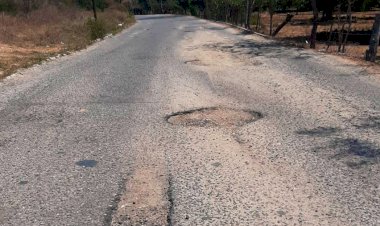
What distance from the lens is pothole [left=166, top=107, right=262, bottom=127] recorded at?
551 centimetres

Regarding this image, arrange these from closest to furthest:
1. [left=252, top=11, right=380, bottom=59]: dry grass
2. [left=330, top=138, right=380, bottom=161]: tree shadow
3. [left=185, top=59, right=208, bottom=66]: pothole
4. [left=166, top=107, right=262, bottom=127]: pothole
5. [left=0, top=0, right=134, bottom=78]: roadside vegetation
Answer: [left=330, top=138, right=380, bottom=161]: tree shadow
[left=166, top=107, right=262, bottom=127]: pothole
[left=185, top=59, right=208, bottom=66]: pothole
[left=0, top=0, right=134, bottom=78]: roadside vegetation
[left=252, top=11, right=380, bottom=59]: dry grass

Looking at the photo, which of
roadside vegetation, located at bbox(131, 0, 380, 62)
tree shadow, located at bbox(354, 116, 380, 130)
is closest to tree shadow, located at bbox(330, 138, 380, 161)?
tree shadow, located at bbox(354, 116, 380, 130)

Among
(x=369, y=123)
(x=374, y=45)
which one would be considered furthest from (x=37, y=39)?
(x=369, y=123)

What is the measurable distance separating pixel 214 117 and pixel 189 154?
1.44 metres

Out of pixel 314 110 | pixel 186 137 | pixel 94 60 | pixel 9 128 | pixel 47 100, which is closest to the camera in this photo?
pixel 186 137

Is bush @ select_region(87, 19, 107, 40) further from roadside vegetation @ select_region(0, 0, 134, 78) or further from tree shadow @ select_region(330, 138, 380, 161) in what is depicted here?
tree shadow @ select_region(330, 138, 380, 161)

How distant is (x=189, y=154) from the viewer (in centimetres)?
441

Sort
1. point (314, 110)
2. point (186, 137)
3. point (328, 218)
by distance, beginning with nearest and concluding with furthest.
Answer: point (328, 218), point (186, 137), point (314, 110)

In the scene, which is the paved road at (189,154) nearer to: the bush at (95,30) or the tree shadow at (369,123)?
the tree shadow at (369,123)

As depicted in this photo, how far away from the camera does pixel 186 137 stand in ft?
16.3

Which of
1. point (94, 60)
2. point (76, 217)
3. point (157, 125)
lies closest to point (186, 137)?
point (157, 125)

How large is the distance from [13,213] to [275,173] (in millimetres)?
2226

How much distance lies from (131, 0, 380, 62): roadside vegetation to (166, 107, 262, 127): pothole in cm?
729

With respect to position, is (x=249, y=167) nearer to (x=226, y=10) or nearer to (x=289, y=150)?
(x=289, y=150)
